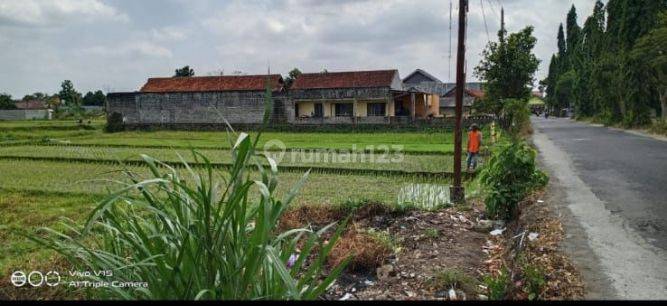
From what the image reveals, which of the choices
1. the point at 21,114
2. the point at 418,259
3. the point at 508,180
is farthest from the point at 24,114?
the point at 418,259

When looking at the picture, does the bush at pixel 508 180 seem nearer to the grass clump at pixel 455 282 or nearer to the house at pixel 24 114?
the grass clump at pixel 455 282

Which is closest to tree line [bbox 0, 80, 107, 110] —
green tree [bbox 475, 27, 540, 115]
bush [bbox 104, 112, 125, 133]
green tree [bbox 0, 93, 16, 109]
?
green tree [bbox 0, 93, 16, 109]

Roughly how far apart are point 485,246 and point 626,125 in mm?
25618

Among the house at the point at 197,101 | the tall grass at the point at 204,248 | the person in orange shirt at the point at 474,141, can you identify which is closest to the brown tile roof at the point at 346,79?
the house at the point at 197,101

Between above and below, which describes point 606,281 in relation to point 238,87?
A: below

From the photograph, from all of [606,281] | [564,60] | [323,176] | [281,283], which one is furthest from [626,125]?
[564,60]

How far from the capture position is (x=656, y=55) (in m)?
21.9

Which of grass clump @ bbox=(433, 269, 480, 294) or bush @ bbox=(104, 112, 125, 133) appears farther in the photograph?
bush @ bbox=(104, 112, 125, 133)

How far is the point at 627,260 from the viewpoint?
4520 mm

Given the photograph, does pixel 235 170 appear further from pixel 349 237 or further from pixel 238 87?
pixel 238 87

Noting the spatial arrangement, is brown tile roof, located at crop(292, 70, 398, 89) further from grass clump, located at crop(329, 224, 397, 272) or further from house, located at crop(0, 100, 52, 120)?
house, located at crop(0, 100, 52, 120)

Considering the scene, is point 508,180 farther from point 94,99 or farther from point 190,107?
point 94,99

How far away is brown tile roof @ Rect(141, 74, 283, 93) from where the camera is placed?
37781mm

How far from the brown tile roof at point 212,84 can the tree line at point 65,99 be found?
15.9 metres
